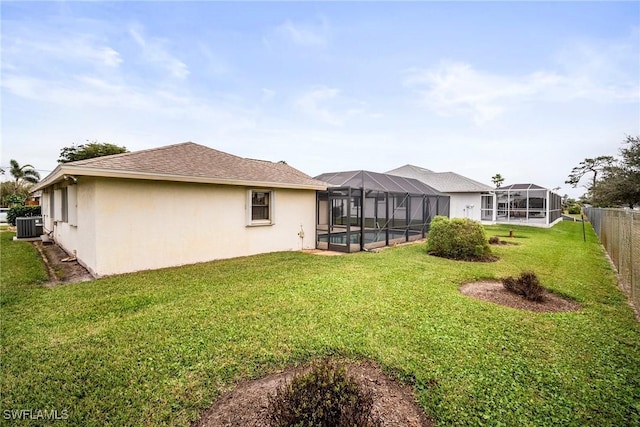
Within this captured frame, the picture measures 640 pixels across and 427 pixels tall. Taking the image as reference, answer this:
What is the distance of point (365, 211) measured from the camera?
11.6 meters

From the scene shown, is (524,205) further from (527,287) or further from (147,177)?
(147,177)

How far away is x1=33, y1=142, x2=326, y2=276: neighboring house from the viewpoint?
22.4 ft

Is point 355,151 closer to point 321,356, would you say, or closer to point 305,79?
point 305,79

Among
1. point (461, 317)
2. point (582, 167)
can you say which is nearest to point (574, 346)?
point (461, 317)

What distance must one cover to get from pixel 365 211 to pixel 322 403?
383 inches

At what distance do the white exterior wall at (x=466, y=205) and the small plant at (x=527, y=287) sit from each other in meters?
19.3

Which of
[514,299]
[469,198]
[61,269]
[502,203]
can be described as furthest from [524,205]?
[61,269]

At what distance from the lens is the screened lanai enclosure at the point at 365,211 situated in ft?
36.2

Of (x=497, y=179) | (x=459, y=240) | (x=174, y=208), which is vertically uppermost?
Result: (x=497, y=179)

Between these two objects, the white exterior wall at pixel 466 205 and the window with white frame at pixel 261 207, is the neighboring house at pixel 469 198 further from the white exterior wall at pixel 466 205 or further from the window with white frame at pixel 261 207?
the window with white frame at pixel 261 207

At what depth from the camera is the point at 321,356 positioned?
3395 mm

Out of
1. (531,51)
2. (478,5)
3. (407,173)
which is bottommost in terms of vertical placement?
(407,173)

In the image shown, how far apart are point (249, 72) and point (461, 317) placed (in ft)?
43.0

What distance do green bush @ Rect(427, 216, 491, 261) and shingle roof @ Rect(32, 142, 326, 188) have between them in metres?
4.56
